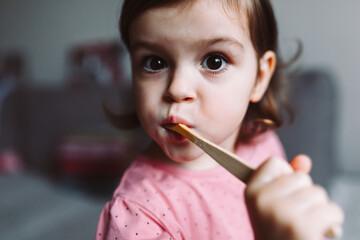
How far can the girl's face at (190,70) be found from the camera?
1.35ft

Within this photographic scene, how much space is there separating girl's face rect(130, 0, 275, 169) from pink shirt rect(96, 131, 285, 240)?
0.08 m

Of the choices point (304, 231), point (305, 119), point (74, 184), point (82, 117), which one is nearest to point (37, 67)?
point (82, 117)

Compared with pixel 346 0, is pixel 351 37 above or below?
below

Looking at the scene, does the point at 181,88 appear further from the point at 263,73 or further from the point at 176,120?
the point at 263,73

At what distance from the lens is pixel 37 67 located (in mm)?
2223

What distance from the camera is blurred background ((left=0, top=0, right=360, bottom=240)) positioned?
1.14m

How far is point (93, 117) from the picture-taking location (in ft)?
5.51

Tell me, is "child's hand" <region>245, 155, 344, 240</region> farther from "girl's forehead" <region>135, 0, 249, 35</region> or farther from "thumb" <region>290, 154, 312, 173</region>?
"girl's forehead" <region>135, 0, 249, 35</region>

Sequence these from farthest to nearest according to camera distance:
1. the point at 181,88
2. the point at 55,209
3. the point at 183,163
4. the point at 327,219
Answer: the point at 55,209 → the point at 183,163 → the point at 181,88 → the point at 327,219

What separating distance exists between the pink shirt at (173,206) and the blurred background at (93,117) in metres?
0.55

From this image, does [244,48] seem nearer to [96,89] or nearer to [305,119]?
[305,119]

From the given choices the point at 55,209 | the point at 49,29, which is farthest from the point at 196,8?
the point at 49,29

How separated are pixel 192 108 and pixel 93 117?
4.34 ft

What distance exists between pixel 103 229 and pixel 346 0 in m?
1.39
